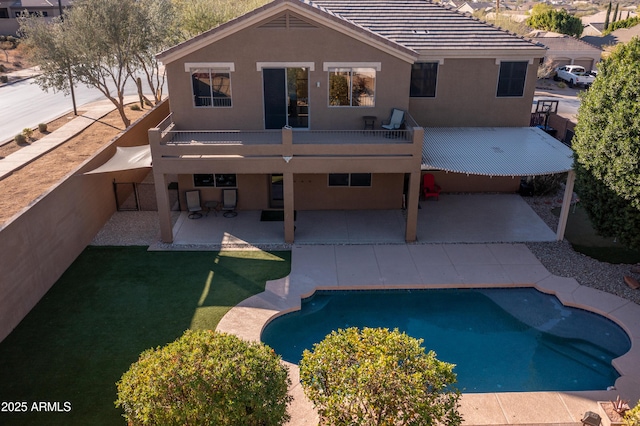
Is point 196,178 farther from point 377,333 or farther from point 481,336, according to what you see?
point 377,333

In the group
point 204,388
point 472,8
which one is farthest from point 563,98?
point 472,8

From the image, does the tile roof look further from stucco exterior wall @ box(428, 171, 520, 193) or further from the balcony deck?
stucco exterior wall @ box(428, 171, 520, 193)

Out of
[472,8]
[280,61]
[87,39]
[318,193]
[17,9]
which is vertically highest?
[472,8]

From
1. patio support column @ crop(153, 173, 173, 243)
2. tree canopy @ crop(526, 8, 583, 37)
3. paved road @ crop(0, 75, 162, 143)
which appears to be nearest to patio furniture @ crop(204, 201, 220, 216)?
patio support column @ crop(153, 173, 173, 243)

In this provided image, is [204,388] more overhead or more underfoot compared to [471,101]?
more underfoot

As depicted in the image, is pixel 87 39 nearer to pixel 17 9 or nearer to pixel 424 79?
pixel 424 79

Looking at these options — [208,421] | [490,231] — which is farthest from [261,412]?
[490,231]

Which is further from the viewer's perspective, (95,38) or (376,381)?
(95,38)
